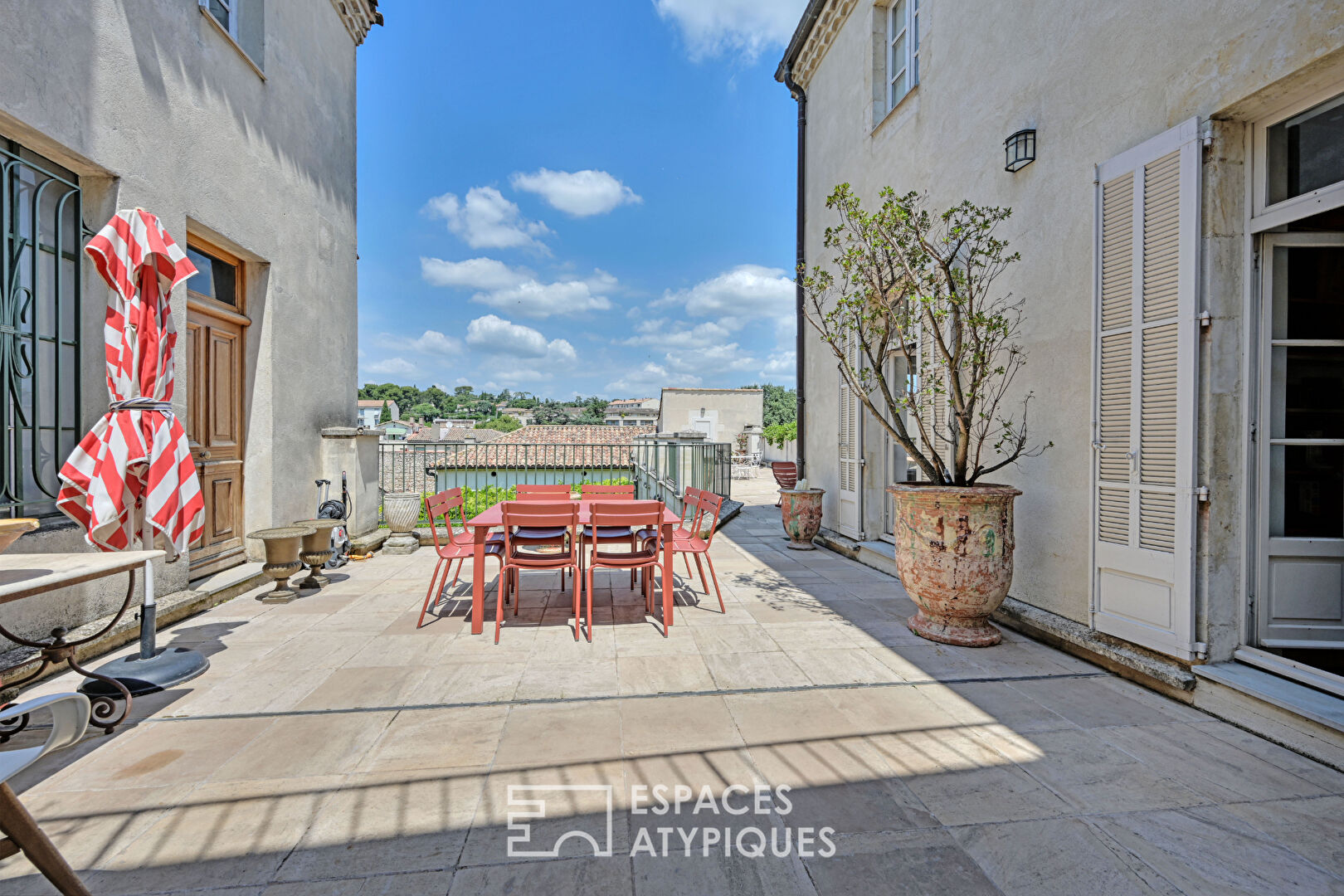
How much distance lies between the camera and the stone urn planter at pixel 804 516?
21.8ft

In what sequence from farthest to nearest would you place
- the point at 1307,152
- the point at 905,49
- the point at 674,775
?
the point at 905,49 → the point at 1307,152 → the point at 674,775

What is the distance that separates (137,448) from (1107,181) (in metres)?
5.00

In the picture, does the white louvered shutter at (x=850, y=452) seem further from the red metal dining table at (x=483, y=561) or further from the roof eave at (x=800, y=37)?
the roof eave at (x=800, y=37)

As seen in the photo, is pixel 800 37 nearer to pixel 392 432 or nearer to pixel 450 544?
pixel 450 544

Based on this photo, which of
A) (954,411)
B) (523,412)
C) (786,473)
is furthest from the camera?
(523,412)

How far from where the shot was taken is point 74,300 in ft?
11.0

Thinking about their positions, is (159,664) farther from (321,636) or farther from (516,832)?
(516,832)

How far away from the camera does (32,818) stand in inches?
56.4

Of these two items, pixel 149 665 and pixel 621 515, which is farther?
pixel 621 515

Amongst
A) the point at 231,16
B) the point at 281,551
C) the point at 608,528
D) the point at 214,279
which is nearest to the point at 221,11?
the point at 231,16

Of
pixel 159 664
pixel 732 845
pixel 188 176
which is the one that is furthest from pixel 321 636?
pixel 188 176

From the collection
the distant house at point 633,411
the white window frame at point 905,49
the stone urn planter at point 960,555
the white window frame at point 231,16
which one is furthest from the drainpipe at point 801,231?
the distant house at point 633,411

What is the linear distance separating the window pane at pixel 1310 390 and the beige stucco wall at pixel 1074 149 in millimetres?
259

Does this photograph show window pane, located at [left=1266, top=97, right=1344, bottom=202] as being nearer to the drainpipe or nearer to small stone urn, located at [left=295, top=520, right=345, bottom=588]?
the drainpipe
